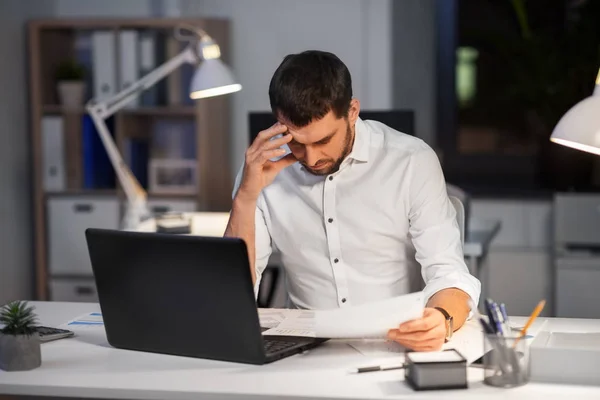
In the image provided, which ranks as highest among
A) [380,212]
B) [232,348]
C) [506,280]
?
[380,212]

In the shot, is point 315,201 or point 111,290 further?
point 315,201

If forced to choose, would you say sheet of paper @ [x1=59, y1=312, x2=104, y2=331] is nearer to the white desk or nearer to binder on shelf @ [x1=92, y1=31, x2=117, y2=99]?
the white desk

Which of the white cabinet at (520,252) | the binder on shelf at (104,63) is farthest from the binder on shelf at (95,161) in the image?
the white cabinet at (520,252)

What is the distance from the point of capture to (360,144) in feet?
7.85

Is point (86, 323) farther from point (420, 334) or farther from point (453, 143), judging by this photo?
point (453, 143)

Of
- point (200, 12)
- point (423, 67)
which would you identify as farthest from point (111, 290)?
point (423, 67)

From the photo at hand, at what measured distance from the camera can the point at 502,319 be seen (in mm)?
1765

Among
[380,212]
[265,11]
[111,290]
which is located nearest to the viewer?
[111,290]

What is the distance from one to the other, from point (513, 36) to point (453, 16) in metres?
→ 0.34

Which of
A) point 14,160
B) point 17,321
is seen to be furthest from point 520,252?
point 17,321

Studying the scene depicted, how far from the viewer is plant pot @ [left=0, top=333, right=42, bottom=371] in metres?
1.82

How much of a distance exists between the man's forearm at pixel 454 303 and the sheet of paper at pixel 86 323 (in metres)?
0.73

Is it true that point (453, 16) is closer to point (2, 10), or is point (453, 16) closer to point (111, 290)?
point (2, 10)

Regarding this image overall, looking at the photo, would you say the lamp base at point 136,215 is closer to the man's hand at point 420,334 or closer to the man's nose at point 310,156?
the man's nose at point 310,156
